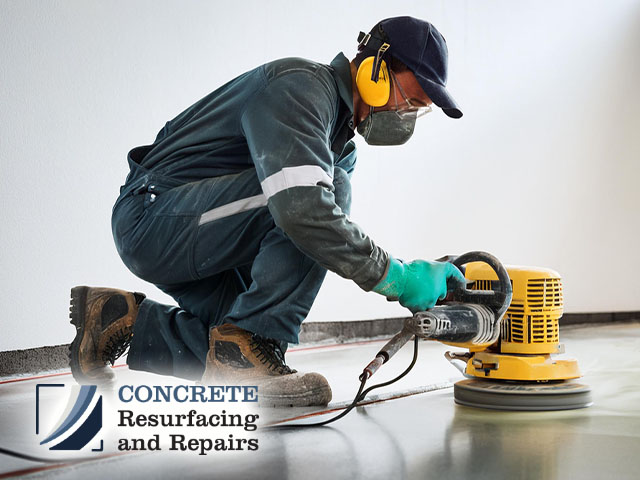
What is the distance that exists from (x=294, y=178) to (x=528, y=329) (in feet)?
2.42

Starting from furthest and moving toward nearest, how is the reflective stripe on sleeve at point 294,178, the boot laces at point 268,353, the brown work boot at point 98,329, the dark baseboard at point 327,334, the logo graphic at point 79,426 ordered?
the dark baseboard at point 327,334, the brown work boot at point 98,329, the boot laces at point 268,353, the reflective stripe on sleeve at point 294,178, the logo graphic at point 79,426

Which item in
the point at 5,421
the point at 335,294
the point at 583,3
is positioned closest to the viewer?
the point at 5,421

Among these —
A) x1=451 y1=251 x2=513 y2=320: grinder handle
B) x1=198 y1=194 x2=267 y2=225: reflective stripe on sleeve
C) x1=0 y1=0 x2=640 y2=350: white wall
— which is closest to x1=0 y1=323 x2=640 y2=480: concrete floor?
x1=451 y1=251 x2=513 y2=320: grinder handle

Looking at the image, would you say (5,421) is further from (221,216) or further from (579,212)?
(579,212)

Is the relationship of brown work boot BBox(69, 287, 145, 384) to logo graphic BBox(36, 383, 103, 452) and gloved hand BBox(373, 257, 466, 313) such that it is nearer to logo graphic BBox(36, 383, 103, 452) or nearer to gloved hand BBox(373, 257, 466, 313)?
logo graphic BBox(36, 383, 103, 452)

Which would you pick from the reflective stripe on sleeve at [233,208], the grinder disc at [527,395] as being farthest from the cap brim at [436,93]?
the grinder disc at [527,395]

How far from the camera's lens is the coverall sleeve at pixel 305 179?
5.41 feet

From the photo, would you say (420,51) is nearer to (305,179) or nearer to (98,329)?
(305,179)

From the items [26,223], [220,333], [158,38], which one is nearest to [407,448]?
[220,333]

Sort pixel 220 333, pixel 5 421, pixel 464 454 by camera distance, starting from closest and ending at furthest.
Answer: pixel 464 454, pixel 5 421, pixel 220 333

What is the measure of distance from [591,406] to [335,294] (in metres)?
1.88

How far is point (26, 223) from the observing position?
8.18ft

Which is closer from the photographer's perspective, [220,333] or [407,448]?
[407,448]

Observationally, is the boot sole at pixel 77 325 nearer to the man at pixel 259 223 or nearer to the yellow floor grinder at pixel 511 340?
the man at pixel 259 223
